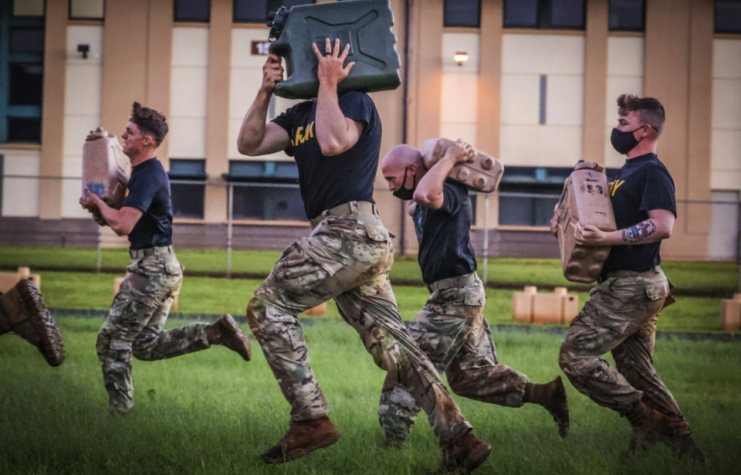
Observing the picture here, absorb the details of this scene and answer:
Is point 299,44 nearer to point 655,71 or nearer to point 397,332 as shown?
point 397,332

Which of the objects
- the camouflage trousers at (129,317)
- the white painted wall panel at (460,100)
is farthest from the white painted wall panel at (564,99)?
the camouflage trousers at (129,317)

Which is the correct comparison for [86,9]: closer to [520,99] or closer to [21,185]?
[21,185]

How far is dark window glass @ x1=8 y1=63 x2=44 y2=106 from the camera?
26.6 m

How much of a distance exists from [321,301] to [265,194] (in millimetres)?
20450

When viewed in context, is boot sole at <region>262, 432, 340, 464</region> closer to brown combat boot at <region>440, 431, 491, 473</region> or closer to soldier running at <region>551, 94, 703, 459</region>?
brown combat boot at <region>440, 431, 491, 473</region>

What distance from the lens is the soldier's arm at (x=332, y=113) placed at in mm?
4590

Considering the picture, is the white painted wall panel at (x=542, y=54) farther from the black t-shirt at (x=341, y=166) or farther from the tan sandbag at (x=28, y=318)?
the black t-shirt at (x=341, y=166)

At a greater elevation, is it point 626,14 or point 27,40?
point 626,14

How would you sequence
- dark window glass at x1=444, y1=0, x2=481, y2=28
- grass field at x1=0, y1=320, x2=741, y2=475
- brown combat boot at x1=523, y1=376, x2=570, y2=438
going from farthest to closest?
1. dark window glass at x1=444, y1=0, x2=481, y2=28
2. brown combat boot at x1=523, y1=376, x2=570, y2=438
3. grass field at x1=0, y1=320, x2=741, y2=475

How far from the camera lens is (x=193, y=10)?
25453 millimetres

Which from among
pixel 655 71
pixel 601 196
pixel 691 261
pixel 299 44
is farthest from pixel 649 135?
pixel 655 71

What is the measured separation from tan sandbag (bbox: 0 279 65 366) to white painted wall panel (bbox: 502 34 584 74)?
20099 mm

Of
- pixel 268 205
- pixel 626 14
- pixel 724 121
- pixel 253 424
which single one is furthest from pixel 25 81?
pixel 253 424

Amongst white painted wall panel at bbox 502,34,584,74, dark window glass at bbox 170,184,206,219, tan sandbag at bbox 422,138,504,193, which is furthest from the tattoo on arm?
white painted wall panel at bbox 502,34,584,74
